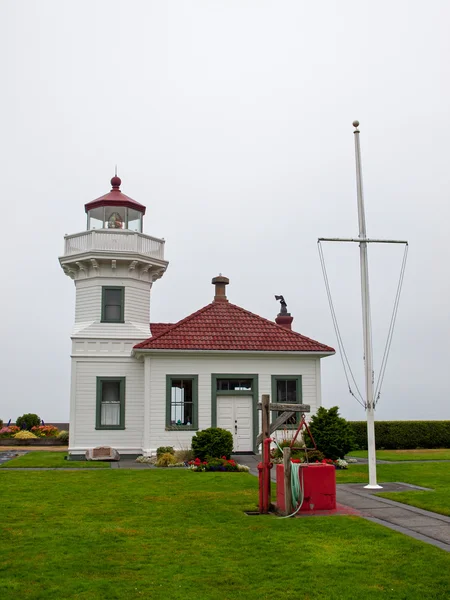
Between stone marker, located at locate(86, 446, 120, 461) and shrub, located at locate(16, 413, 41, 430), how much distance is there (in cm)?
1592

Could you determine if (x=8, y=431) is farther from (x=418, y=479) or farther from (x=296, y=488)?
(x=296, y=488)

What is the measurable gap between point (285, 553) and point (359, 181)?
10.1 meters

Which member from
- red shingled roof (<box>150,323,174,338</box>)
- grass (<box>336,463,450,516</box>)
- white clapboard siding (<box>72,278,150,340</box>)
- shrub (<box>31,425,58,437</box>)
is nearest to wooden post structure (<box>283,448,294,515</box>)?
grass (<box>336,463,450,516</box>)

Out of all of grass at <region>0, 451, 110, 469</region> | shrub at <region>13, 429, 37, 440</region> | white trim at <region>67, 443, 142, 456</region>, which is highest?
shrub at <region>13, 429, 37, 440</region>

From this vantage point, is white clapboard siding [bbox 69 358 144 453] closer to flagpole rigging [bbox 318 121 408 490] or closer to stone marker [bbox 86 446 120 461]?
stone marker [bbox 86 446 120 461]

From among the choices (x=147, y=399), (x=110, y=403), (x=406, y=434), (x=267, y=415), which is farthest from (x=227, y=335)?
(x=267, y=415)

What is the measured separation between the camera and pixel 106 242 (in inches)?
916

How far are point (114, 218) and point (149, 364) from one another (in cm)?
604

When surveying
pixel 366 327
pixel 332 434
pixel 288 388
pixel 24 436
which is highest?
pixel 366 327

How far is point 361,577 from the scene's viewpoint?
700 cm

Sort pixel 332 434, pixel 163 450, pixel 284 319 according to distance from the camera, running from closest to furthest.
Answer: pixel 332 434 → pixel 163 450 → pixel 284 319

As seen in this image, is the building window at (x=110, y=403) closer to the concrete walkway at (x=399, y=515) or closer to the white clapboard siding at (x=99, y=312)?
the white clapboard siding at (x=99, y=312)

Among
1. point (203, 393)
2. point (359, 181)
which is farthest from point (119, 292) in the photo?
point (359, 181)

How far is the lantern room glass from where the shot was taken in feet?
80.3
